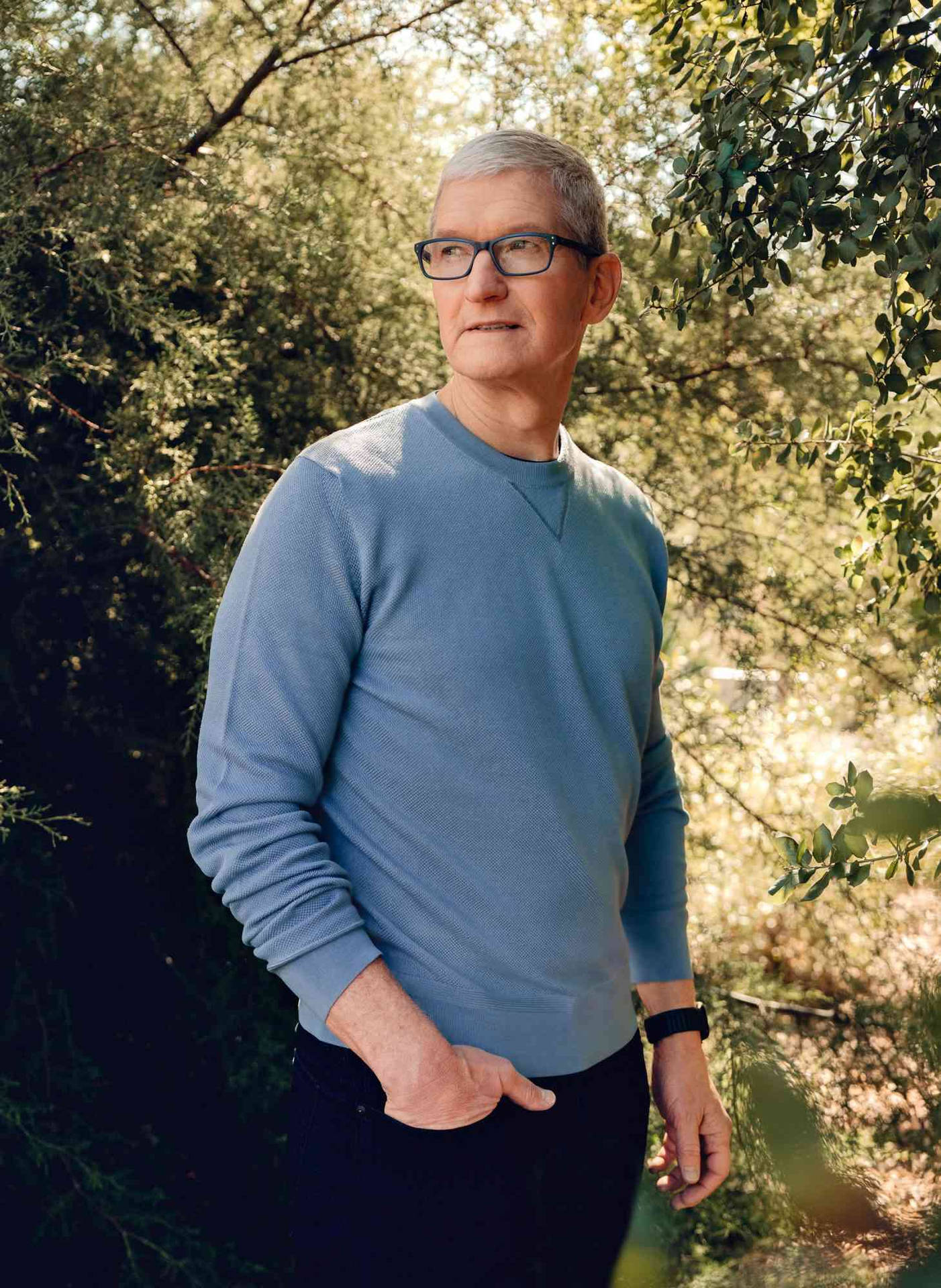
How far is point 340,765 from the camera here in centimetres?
118

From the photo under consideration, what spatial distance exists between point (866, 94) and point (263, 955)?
1104mm

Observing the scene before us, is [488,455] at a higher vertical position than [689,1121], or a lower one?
higher

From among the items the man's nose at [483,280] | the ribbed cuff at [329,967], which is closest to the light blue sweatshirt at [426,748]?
the ribbed cuff at [329,967]

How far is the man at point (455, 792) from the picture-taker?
3.60 ft

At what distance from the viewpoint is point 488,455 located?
1.29m

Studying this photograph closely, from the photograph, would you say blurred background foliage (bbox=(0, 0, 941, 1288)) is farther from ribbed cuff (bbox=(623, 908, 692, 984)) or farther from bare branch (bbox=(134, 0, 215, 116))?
ribbed cuff (bbox=(623, 908, 692, 984))

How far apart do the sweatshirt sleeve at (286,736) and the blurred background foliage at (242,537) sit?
0.82 m

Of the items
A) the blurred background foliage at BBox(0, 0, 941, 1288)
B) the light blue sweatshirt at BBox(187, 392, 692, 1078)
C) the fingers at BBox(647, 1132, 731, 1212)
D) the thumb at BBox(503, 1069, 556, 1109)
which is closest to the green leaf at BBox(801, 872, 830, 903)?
the light blue sweatshirt at BBox(187, 392, 692, 1078)

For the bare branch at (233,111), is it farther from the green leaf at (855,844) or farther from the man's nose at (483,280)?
the green leaf at (855,844)

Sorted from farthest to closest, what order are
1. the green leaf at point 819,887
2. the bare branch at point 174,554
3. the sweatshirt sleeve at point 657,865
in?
1. the bare branch at point 174,554
2. the sweatshirt sleeve at point 657,865
3. the green leaf at point 819,887

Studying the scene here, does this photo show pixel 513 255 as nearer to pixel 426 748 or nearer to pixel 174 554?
pixel 426 748

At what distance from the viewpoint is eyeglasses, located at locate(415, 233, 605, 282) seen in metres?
1.25

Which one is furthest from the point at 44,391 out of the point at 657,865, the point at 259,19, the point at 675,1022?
the point at 675,1022

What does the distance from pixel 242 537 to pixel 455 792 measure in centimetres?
106
